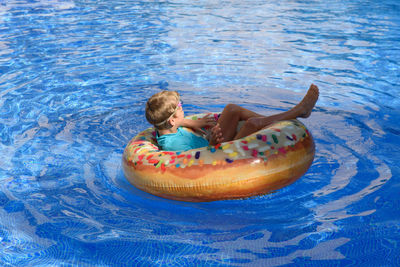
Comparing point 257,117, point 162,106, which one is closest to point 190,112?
point 257,117

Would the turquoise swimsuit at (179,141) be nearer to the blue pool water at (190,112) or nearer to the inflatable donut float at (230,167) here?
the inflatable donut float at (230,167)

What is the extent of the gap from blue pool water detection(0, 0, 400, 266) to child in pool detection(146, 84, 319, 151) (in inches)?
21.1

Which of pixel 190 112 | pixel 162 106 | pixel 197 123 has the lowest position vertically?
pixel 190 112

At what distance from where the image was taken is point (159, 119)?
3598 mm

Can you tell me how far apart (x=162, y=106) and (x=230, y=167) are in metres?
0.78

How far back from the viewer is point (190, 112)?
5.50 meters

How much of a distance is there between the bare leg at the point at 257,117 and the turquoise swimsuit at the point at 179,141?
278mm

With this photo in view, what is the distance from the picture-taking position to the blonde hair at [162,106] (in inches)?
139

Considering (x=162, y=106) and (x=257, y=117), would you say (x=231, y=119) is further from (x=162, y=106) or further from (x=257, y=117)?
(x=162, y=106)

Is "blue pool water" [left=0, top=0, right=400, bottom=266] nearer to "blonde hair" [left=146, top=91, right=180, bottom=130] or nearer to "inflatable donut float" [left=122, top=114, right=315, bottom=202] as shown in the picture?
"inflatable donut float" [left=122, top=114, right=315, bottom=202]

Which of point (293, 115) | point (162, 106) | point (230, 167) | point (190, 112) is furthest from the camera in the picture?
point (190, 112)

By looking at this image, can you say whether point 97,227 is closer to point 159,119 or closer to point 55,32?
point 159,119

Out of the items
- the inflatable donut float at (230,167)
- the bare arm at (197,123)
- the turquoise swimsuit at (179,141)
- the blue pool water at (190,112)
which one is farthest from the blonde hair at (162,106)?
the blue pool water at (190,112)

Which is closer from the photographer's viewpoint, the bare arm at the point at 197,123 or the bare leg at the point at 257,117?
the bare leg at the point at 257,117
